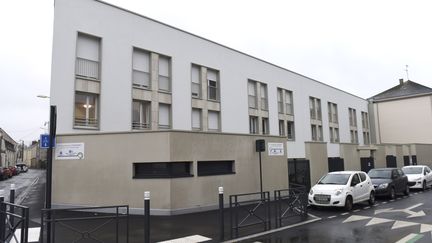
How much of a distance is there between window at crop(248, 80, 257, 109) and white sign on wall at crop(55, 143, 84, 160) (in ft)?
50.2

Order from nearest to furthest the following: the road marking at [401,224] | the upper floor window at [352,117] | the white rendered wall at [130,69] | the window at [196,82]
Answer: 1. the road marking at [401,224]
2. the white rendered wall at [130,69]
3. the window at [196,82]
4. the upper floor window at [352,117]

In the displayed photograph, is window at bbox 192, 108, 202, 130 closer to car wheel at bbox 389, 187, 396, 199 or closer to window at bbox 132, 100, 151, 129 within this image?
window at bbox 132, 100, 151, 129

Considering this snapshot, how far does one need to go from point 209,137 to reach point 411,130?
123 ft

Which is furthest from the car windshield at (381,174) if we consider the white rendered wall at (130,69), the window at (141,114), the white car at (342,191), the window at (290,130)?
the window at (290,130)

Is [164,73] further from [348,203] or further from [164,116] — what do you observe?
[348,203]

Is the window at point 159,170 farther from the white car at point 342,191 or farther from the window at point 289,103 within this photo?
the window at point 289,103

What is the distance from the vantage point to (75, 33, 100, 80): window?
55.4ft

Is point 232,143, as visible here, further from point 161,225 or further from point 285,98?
point 285,98

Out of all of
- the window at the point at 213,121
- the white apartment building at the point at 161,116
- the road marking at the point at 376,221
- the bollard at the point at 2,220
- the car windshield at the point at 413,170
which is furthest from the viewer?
the window at the point at 213,121

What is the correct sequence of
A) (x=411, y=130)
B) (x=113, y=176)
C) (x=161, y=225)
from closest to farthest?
(x=161, y=225), (x=113, y=176), (x=411, y=130)

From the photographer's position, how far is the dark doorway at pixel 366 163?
26.6 m

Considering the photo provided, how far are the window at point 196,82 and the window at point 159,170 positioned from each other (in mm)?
9827

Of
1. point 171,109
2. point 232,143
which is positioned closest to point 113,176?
point 232,143

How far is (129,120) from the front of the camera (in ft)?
60.1
